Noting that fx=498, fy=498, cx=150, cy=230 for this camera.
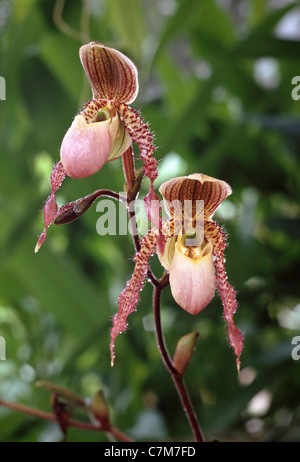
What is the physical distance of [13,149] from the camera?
937mm

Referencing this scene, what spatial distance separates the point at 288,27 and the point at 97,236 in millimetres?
991

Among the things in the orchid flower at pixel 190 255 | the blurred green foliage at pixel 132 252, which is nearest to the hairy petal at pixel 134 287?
the orchid flower at pixel 190 255

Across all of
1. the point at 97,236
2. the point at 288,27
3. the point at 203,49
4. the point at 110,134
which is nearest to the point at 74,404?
the point at 110,134

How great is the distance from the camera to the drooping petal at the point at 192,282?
1.00ft

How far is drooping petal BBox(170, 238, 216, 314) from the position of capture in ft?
1.00

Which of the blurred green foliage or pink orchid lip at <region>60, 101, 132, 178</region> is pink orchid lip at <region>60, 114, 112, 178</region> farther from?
the blurred green foliage

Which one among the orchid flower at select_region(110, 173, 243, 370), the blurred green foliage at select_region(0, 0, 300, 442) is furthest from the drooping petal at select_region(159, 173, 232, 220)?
the blurred green foliage at select_region(0, 0, 300, 442)

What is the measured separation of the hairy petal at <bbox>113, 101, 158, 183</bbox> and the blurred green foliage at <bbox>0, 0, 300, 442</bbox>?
14.1 inches

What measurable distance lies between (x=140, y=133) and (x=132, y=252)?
512 mm

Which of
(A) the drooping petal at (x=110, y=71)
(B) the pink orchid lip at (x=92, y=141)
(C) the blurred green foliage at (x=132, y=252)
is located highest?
(A) the drooping petal at (x=110, y=71)

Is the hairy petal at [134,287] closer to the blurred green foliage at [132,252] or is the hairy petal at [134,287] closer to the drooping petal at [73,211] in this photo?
the drooping petal at [73,211]

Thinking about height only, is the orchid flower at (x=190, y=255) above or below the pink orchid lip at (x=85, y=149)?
below

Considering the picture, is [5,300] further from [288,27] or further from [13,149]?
[288,27]

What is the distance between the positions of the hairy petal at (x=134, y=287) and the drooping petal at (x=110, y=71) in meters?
0.10
